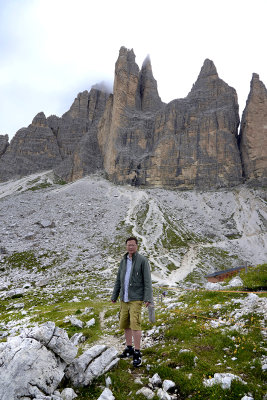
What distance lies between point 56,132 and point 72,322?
184 meters

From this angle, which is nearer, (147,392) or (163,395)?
(163,395)

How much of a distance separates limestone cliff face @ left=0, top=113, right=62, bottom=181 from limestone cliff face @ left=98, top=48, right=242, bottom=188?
177ft

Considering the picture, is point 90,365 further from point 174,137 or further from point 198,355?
point 174,137

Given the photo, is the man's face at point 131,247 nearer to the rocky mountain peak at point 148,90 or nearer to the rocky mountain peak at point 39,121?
the rocky mountain peak at point 148,90

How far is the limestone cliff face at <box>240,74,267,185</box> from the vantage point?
347ft

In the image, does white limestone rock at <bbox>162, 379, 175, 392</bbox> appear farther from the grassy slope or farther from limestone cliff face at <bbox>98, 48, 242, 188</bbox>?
limestone cliff face at <bbox>98, 48, 242, 188</bbox>

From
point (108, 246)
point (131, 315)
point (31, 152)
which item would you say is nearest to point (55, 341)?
point (131, 315)

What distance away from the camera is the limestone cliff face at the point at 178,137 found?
4331 inches

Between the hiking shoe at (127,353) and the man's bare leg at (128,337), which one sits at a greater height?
the man's bare leg at (128,337)

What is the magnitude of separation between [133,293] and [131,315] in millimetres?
626

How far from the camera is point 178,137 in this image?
382 ft

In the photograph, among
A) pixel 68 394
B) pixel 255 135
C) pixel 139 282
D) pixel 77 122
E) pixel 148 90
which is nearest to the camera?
pixel 68 394

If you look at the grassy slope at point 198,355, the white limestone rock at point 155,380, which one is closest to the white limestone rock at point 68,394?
the grassy slope at point 198,355

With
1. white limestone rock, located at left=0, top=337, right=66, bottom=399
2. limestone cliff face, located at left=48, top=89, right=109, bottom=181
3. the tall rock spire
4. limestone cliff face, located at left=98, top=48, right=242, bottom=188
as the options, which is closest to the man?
white limestone rock, located at left=0, top=337, right=66, bottom=399
